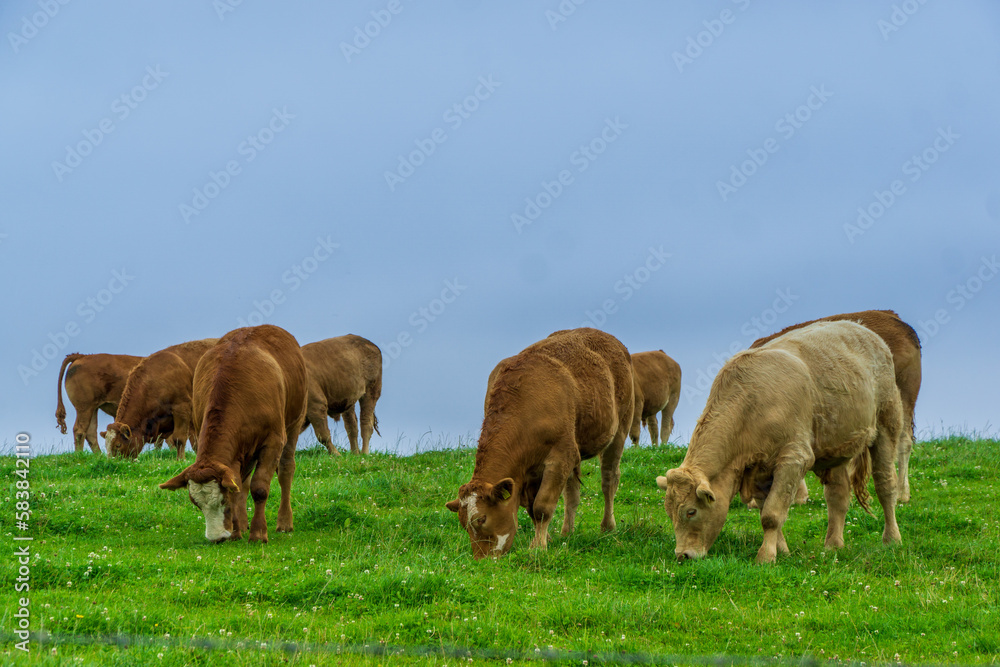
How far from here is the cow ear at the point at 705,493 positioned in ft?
31.2

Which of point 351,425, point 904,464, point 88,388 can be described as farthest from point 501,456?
point 88,388

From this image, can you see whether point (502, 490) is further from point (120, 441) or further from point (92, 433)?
point (92, 433)

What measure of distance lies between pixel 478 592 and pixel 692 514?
2.86 m

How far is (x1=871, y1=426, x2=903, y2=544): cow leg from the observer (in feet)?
38.2

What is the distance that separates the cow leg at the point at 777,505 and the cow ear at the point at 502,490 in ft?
9.26

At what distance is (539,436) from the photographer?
1084cm

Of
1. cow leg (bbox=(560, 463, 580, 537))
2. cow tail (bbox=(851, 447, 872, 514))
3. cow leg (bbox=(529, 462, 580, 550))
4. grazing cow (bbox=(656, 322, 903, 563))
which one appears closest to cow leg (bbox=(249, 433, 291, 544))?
cow leg (bbox=(529, 462, 580, 550))

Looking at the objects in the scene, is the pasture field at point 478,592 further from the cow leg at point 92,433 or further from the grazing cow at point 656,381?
the cow leg at point 92,433

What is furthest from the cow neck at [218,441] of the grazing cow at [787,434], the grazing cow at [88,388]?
the grazing cow at [88,388]

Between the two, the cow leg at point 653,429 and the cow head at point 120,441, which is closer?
the cow head at point 120,441

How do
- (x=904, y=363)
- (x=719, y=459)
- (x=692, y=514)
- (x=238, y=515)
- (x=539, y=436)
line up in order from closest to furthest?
(x=692, y=514) < (x=719, y=459) < (x=539, y=436) < (x=238, y=515) < (x=904, y=363)

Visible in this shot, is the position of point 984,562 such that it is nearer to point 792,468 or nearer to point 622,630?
point 792,468

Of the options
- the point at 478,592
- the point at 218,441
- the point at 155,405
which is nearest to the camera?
the point at 478,592

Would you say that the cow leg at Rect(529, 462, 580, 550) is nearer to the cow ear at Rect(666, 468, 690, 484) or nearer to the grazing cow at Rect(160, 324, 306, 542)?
→ the cow ear at Rect(666, 468, 690, 484)
